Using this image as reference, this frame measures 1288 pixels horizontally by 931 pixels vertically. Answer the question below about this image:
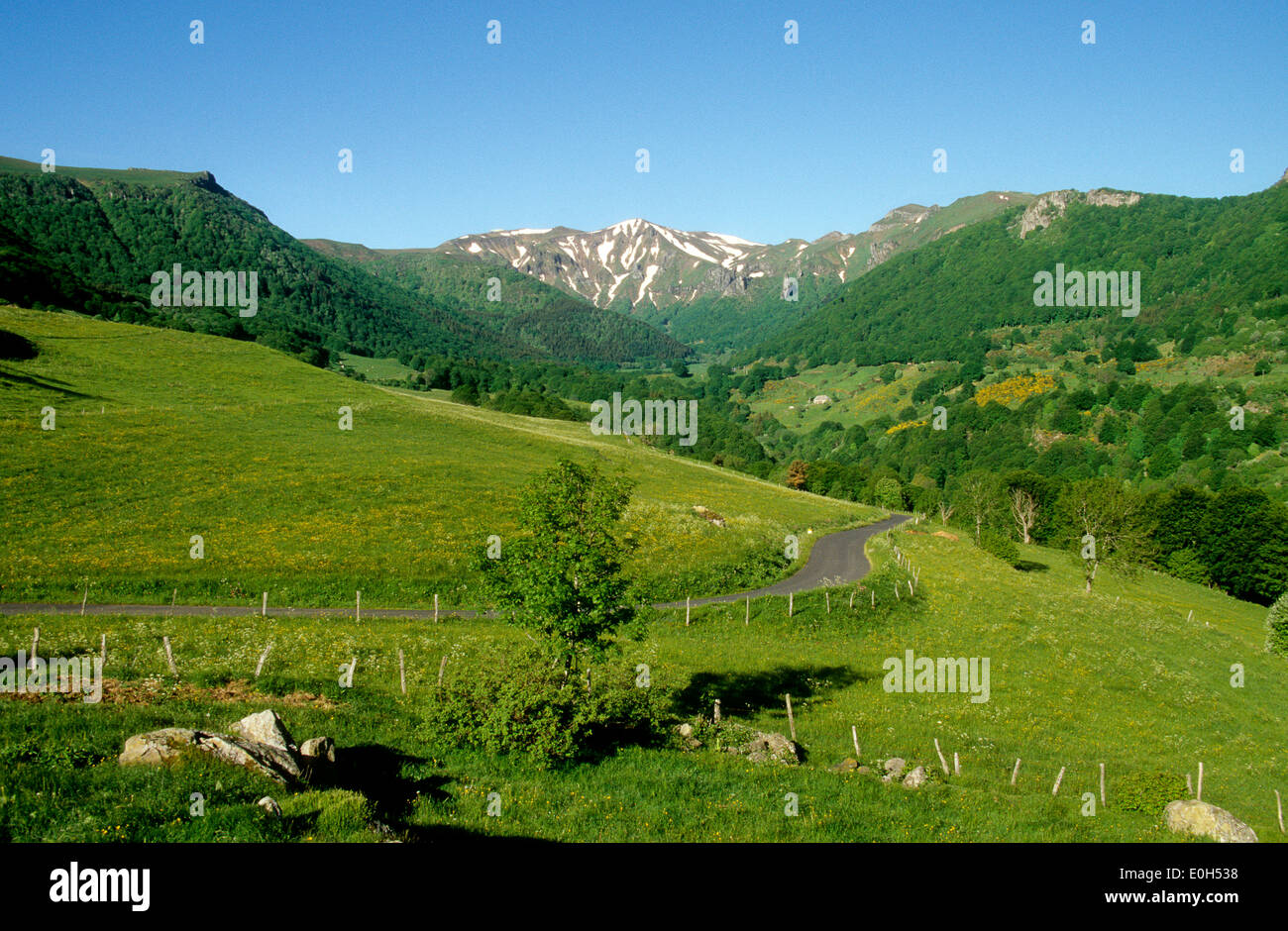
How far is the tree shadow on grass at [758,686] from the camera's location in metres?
30.0

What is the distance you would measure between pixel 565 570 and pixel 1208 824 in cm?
2038

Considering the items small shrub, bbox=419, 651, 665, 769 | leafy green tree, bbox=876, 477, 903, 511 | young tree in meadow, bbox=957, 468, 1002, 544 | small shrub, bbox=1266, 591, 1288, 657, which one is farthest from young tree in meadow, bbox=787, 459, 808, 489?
small shrub, bbox=419, 651, 665, 769

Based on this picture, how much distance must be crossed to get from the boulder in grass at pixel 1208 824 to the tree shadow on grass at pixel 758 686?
15.0 meters

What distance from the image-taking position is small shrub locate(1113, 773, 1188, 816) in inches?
834

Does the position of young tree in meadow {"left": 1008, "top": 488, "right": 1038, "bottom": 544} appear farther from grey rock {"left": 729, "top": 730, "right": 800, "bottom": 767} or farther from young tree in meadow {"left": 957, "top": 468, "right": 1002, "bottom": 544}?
grey rock {"left": 729, "top": 730, "right": 800, "bottom": 767}

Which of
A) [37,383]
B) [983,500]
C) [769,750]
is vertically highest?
[37,383]

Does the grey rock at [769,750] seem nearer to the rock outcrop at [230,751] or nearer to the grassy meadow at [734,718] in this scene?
the grassy meadow at [734,718]

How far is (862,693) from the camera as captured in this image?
35.0 meters

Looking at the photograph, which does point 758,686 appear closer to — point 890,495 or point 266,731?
point 266,731

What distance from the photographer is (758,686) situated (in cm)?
3434

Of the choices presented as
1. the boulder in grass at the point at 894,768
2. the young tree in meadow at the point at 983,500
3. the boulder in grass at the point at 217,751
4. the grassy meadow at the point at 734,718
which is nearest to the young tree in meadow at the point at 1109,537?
the grassy meadow at the point at 734,718

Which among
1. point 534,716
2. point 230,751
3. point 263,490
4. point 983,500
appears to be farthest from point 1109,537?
point 263,490

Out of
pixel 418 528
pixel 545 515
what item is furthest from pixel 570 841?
pixel 418 528
